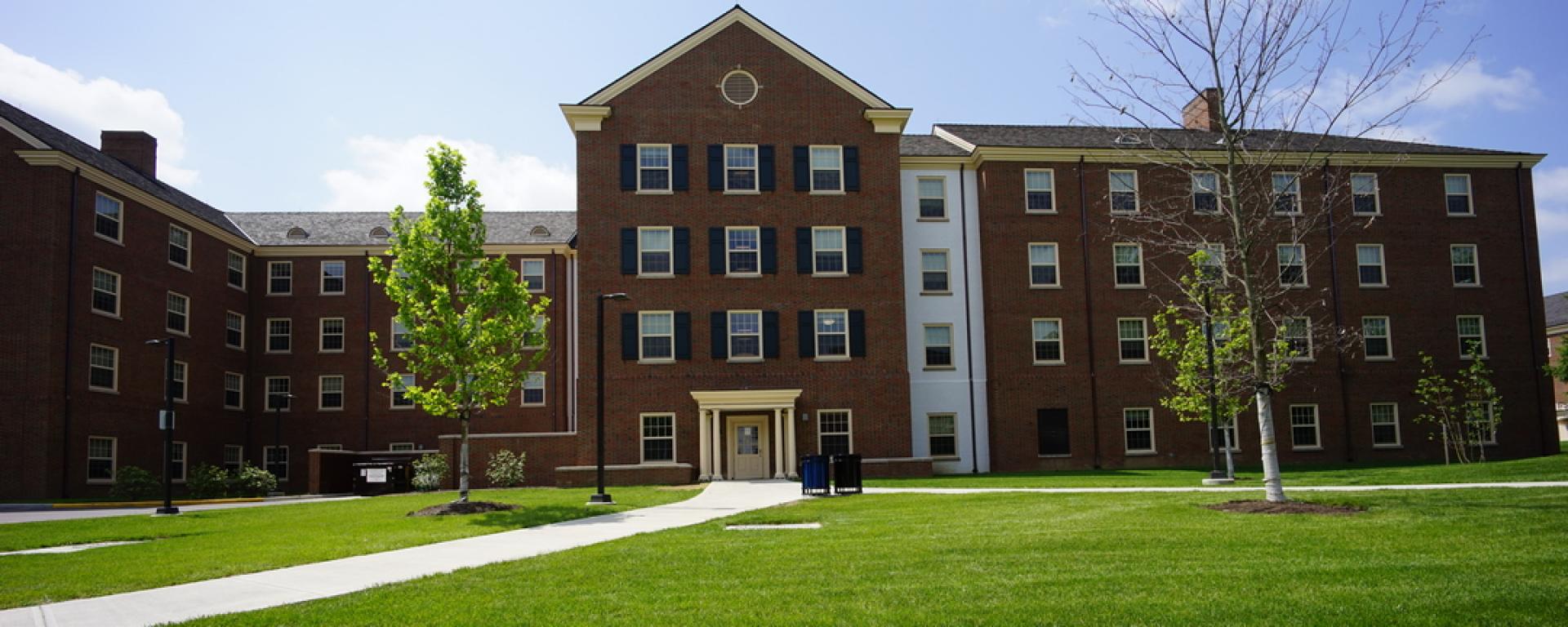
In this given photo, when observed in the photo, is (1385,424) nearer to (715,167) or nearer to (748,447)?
(748,447)

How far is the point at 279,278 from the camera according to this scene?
4878 cm

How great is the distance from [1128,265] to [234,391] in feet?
114

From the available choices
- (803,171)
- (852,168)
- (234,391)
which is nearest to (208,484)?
(234,391)

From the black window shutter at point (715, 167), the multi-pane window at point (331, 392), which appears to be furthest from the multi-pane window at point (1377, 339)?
the multi-pane window at point (331, 392)

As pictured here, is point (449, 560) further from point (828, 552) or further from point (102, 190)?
point (102, 190)

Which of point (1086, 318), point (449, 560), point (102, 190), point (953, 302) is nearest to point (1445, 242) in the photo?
point (1086, 318)

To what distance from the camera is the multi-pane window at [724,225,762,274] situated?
36.5 meters

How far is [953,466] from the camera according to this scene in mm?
37875

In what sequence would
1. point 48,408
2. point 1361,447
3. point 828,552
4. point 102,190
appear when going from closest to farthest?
point 828,552 < point 48,408 < point 102,190 < point 1361,447

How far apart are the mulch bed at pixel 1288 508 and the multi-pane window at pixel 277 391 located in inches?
1605

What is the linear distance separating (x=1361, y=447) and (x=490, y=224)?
3633 cm

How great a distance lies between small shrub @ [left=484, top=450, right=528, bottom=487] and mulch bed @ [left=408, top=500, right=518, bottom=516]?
503 inches

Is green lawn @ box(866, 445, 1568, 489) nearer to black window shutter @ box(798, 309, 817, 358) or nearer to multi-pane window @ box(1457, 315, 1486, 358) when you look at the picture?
black window shutter @ box(798, 309, 817, 358)

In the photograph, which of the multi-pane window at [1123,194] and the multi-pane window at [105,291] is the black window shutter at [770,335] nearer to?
the multi-pane window at [1123,194]
